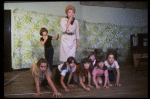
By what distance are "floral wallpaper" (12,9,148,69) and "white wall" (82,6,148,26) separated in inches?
8.6

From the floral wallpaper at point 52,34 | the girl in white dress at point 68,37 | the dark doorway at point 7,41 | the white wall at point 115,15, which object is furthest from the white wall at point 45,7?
the girl in white dress at point 68,37

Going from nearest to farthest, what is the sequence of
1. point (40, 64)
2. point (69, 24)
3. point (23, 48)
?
1. point (40, 64)
2. point (69, 24)
3. point (23, 48)

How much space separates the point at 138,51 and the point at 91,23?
2.59 meters

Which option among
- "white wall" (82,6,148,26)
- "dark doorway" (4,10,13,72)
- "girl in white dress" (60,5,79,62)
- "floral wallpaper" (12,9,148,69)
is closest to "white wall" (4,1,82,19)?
"floral wallpaper" (12,9,148,69)

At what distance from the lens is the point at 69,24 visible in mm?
2393

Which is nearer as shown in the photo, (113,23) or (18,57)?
(18,57)

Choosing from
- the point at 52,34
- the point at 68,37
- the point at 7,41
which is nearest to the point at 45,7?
the point at 52,34

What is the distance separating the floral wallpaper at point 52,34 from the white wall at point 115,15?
0.22 meters

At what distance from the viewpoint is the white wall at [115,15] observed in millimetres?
5540

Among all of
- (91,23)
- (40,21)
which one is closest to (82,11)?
(91,23)

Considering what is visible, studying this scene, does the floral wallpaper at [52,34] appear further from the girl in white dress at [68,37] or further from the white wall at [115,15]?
the girl in white dress at [68,37]

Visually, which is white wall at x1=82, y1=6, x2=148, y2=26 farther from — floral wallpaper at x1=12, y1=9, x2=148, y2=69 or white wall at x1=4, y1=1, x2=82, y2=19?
white wall at x1=4, y1=1, x2=82, y2=19

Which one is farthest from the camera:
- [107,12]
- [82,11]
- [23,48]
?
[107,12]

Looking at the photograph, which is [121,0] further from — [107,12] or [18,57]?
[18,57]
